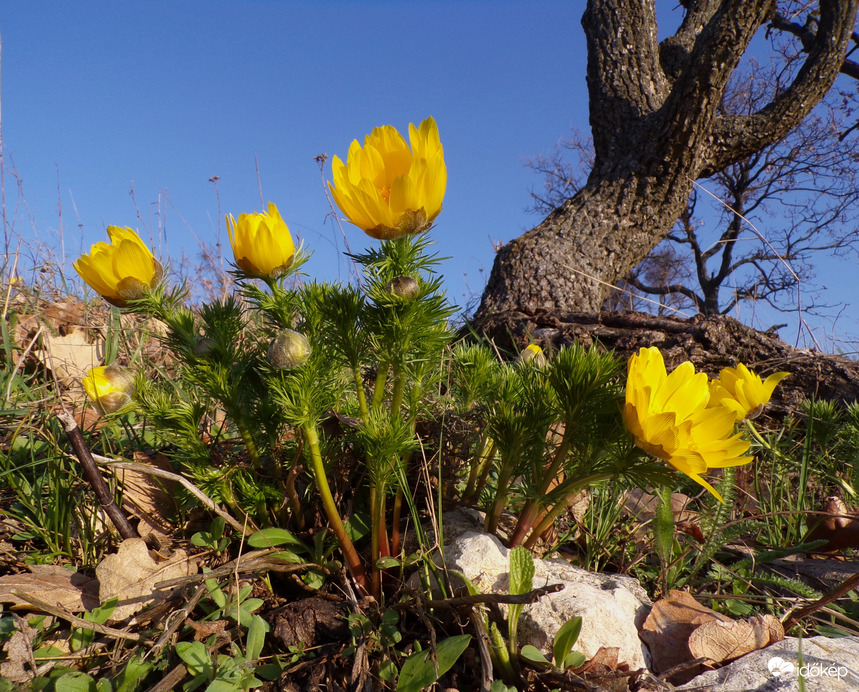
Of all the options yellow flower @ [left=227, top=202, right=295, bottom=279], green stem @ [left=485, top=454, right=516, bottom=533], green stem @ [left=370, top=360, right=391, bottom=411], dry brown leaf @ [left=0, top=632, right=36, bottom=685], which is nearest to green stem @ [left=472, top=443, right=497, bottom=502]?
green stem @ [left=485, top=454, right=516, bottom=533]

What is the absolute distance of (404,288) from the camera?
3.40 feet

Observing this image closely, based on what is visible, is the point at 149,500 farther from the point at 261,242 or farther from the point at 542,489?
the point at 542,489

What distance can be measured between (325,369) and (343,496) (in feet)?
1.60

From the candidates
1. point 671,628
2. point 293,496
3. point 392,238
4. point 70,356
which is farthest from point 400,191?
point 70,356

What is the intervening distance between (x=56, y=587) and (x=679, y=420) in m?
1.48

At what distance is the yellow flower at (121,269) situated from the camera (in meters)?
1.12

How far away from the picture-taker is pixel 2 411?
1.92 metres

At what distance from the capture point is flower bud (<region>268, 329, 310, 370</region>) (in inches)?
41.4

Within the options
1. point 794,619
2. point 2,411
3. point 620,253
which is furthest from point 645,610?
point 620,253

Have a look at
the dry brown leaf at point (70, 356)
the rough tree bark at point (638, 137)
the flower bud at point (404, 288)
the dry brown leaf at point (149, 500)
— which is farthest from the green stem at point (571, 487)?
the rough tree bark at point (638, 137)

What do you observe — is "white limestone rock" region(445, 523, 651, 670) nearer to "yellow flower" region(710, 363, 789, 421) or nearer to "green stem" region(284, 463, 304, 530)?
"green stem" region(284, 463, 304, 530)

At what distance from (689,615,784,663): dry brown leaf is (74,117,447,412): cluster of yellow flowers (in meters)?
1.00

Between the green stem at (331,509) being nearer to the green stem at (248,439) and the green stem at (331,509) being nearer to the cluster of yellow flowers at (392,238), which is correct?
the green stem at (248,439)

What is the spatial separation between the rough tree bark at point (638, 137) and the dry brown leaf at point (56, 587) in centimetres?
307
